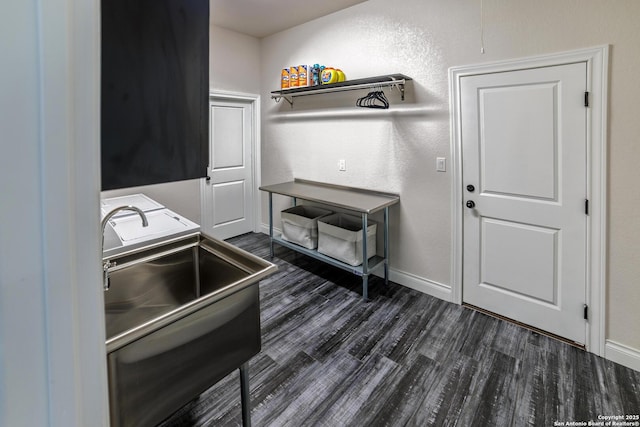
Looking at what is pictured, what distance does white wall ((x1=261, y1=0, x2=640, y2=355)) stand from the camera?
1.94 meters

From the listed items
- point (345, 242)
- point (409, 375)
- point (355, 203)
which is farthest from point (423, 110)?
point (409, 375)

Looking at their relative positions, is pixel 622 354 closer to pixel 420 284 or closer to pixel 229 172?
pixel 420 284

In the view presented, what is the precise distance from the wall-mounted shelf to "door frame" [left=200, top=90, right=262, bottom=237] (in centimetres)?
55

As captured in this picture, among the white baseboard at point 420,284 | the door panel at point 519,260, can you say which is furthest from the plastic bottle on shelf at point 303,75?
the door panel at point 519,260

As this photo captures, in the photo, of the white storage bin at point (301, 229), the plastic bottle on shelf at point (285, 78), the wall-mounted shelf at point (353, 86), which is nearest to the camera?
the wall-mounted shelf at point (353, 86)

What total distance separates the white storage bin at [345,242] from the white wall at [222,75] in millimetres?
1737

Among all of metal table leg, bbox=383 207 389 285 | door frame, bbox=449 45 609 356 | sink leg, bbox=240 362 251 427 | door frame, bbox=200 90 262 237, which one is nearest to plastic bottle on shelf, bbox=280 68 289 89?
door frame, bbox=200 90 262 237

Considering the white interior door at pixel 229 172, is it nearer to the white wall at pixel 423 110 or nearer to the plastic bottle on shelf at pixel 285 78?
the white wall at pixel 423 110

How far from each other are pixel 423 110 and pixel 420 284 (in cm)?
154

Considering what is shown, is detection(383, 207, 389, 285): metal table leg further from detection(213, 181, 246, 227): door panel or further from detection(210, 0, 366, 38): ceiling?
detection(213, 181, 246, 227): door panel

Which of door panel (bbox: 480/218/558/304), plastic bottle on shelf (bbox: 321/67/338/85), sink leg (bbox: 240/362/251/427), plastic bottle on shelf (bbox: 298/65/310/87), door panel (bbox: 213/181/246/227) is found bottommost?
sink leg (bbox: 240/362/251/427)

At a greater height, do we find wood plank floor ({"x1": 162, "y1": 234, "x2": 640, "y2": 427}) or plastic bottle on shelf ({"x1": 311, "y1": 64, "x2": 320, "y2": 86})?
plastic bottle on shelf ({"x1": 311, "y1": 64, "x2": 320, "y2": 86})

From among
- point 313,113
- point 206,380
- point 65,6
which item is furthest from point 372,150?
point 65,6

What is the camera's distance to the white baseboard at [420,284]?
2830mm
